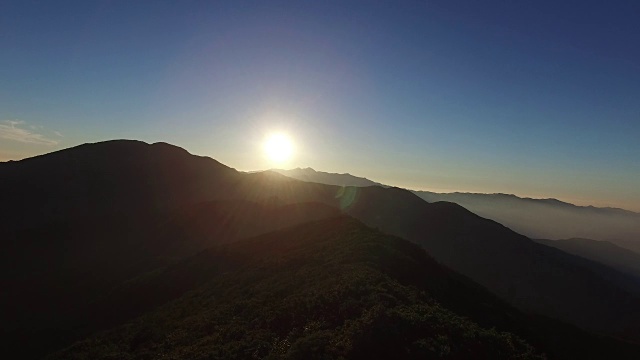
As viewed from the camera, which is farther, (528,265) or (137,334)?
(528,265)

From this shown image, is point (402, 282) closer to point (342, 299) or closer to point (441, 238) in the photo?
point (342, 299)

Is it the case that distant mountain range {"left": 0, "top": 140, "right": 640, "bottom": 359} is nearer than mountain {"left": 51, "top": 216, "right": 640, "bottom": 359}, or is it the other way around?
mountain {"left": 51, "top": 216, "right": 640, "bottom": 359}

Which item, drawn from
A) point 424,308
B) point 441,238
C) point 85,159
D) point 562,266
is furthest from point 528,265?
point 85,159

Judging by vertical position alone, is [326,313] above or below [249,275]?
above

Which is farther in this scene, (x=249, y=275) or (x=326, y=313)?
(x=249, y=275)
